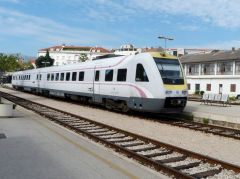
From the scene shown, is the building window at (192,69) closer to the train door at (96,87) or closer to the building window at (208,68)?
the building window at (208,68)

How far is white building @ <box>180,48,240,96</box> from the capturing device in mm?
40750

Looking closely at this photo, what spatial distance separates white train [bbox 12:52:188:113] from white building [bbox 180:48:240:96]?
30403 mm

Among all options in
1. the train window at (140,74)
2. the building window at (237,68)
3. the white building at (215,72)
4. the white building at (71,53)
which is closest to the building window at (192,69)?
the white building at (215,72)

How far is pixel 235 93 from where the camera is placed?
39.8 m

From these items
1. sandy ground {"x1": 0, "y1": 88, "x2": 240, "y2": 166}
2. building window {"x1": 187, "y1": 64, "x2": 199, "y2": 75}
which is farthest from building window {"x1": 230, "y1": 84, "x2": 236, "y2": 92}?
sandy ground {"x1": 0, "y1": 88, "x2": 240, "y2": 166}

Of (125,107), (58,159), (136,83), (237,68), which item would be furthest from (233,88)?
(58,159)

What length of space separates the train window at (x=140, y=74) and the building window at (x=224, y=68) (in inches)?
1344

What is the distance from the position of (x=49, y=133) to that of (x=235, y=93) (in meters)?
37.3

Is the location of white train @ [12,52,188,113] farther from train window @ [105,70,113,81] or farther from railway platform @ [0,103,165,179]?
railway platform @ [0,103,165,179]

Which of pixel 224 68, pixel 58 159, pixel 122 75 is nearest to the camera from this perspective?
pixel 58 159

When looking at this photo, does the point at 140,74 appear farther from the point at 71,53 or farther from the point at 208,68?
the point at 71,53

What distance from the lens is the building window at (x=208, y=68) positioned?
45188mm

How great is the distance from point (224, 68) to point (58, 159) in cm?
4211

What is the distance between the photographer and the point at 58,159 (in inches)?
223
